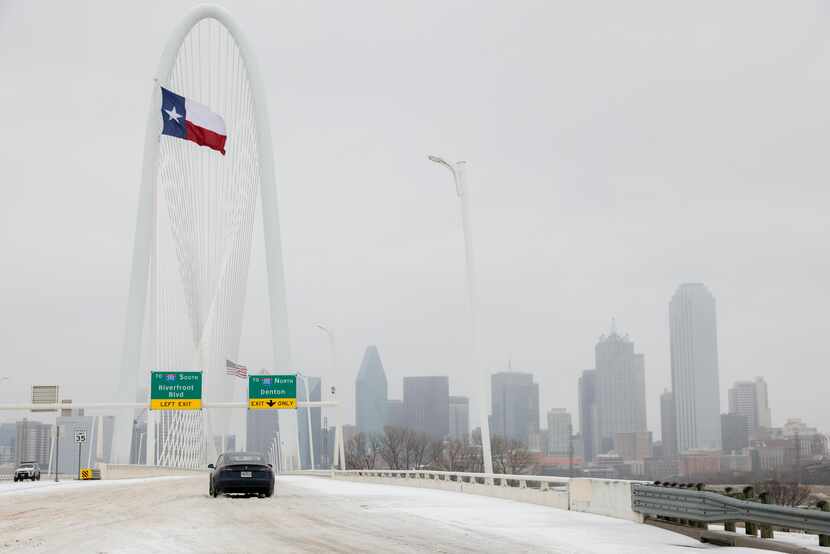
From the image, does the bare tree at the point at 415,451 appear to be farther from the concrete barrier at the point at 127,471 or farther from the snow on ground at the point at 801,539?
the snow on ground at the point at 801,539

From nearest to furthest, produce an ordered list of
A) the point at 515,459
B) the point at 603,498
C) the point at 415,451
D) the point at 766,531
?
the point at 766,531, the point at 603,498, the point at 515,459, the point at 415,451

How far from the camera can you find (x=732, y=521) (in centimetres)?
1669

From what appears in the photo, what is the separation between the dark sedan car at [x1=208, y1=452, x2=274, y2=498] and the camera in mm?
30922

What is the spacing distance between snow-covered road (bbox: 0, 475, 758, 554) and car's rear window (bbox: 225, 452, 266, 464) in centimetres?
356

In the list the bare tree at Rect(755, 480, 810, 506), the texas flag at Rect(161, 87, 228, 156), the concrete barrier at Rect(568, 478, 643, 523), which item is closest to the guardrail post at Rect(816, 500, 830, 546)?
the concrete barrier at Rect(568, 478, 643, 523)

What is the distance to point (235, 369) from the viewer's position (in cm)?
7756

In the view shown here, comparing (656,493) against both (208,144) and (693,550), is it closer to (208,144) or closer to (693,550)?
(693,550)

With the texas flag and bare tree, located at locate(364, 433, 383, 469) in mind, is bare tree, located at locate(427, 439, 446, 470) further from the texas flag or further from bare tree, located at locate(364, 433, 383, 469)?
the texas flag

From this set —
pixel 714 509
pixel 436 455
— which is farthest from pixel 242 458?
pixel 436 455

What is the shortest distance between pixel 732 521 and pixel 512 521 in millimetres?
5875

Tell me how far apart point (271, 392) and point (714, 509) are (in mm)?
58183

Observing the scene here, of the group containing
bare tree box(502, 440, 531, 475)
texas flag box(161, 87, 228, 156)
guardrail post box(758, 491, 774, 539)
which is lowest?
bare tree box(502, 440, 531, 475)

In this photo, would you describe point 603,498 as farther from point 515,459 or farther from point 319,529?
point 515,459

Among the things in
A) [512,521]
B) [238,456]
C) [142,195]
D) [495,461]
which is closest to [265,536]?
[512,521]
